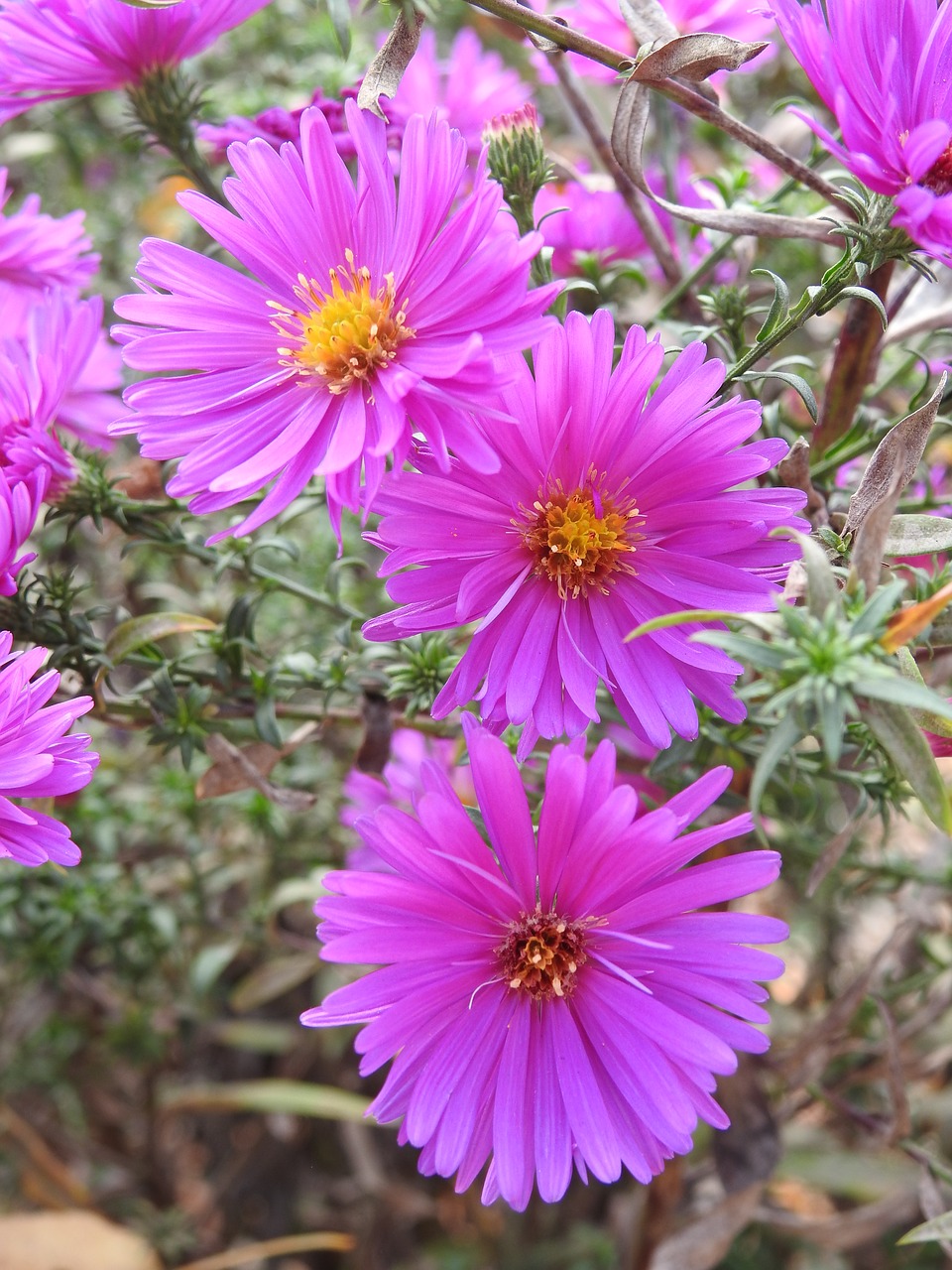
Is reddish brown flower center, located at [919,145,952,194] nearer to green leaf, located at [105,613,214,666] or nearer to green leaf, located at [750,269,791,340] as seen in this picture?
green leaf, located at [750,269,791,340]

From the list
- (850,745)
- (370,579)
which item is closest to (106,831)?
(370,579)

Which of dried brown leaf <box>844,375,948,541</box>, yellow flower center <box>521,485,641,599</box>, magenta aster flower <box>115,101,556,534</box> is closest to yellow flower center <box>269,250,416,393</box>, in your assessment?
magenta aster flower <box>115,101,556,534</box>

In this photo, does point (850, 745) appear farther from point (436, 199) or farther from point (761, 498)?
point (436, 199)

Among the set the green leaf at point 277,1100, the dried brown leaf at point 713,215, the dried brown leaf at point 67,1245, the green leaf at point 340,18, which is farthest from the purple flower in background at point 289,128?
the dried brown leaf at point 67,1245

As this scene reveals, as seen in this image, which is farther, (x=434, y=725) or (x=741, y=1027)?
(x=434, y=725)

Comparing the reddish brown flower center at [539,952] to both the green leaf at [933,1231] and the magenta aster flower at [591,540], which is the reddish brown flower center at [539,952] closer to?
the magenta aster flower at [591,540]

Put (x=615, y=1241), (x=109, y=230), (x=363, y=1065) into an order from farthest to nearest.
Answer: (x=109, y=230) → (x=615, y=1241) → (x=363, y=1065)
